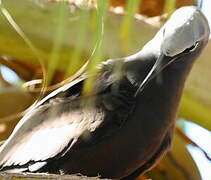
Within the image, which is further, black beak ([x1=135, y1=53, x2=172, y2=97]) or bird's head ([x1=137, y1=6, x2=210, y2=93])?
black beak ([x1=135, y1=53, x2=172, y2=97])

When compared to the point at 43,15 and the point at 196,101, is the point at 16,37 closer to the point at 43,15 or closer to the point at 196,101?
the point at 43,15

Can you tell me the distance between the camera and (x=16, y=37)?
Result: 4.00 ft

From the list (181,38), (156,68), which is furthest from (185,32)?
(156,68)

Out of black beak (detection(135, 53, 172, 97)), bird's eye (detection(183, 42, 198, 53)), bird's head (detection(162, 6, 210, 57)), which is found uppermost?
bird's head (detection(162, 6, 210, 57))

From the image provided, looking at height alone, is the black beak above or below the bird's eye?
below

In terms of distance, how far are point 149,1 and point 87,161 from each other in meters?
0.55

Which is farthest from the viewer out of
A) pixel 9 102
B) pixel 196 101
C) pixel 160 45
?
pixel 9 102

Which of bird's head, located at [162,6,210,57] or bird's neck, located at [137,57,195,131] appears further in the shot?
bird's neck, located at [137,57,195,131]

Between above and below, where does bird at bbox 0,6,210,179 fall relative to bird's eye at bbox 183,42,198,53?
below

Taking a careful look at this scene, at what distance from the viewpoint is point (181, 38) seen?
0.97m

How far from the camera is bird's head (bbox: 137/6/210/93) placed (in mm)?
981

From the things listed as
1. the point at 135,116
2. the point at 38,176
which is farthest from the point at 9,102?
the point at 38,176

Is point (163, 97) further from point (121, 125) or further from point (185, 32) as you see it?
point (185, 32)

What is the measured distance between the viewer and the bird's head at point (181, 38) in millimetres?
981
